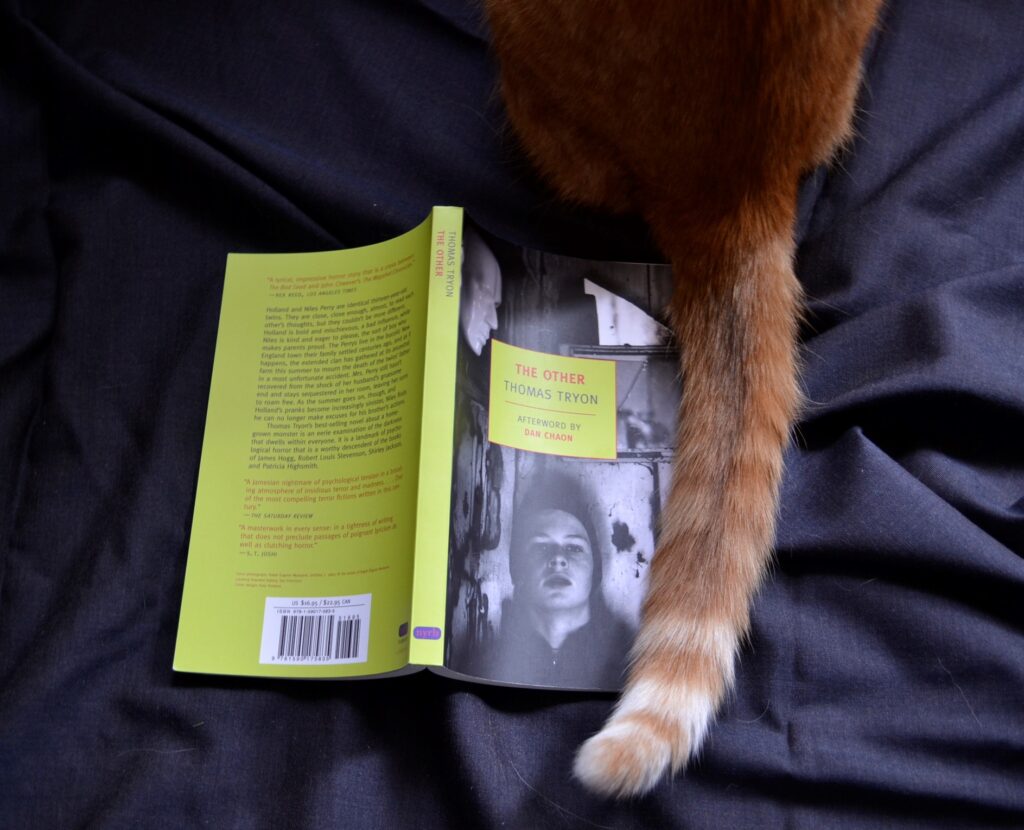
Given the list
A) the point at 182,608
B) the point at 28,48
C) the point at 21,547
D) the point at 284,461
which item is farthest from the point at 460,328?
the point at 28,48

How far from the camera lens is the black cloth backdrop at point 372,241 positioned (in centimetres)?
80

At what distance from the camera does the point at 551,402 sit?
963 mm

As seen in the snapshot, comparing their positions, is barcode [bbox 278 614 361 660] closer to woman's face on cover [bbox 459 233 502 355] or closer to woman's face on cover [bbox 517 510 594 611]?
woman's face on cover [bbox 517 510 594 611]

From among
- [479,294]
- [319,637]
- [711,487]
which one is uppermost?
[479,294]

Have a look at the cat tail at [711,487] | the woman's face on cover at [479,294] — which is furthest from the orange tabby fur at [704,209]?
the woman's face on cover at [479,294]

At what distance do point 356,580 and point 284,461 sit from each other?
0.16 metres

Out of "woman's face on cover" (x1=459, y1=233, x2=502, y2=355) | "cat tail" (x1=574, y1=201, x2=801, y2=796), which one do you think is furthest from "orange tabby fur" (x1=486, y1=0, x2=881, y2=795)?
"woman's face on cover" (x1=459, y1=233, x2=502, y2=355)

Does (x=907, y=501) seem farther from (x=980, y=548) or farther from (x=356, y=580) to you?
(x=356, y=580)

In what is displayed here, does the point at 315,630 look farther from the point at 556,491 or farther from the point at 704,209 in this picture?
the point at 704,209

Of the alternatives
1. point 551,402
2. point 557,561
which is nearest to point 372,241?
point 551,402

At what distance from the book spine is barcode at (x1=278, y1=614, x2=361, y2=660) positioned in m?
0.08

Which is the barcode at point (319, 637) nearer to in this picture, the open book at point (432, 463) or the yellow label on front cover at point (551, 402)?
the open book at point (432, 463)

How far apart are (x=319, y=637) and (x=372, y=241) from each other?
0.45 meters

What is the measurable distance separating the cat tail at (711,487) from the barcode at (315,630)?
0.24 m
